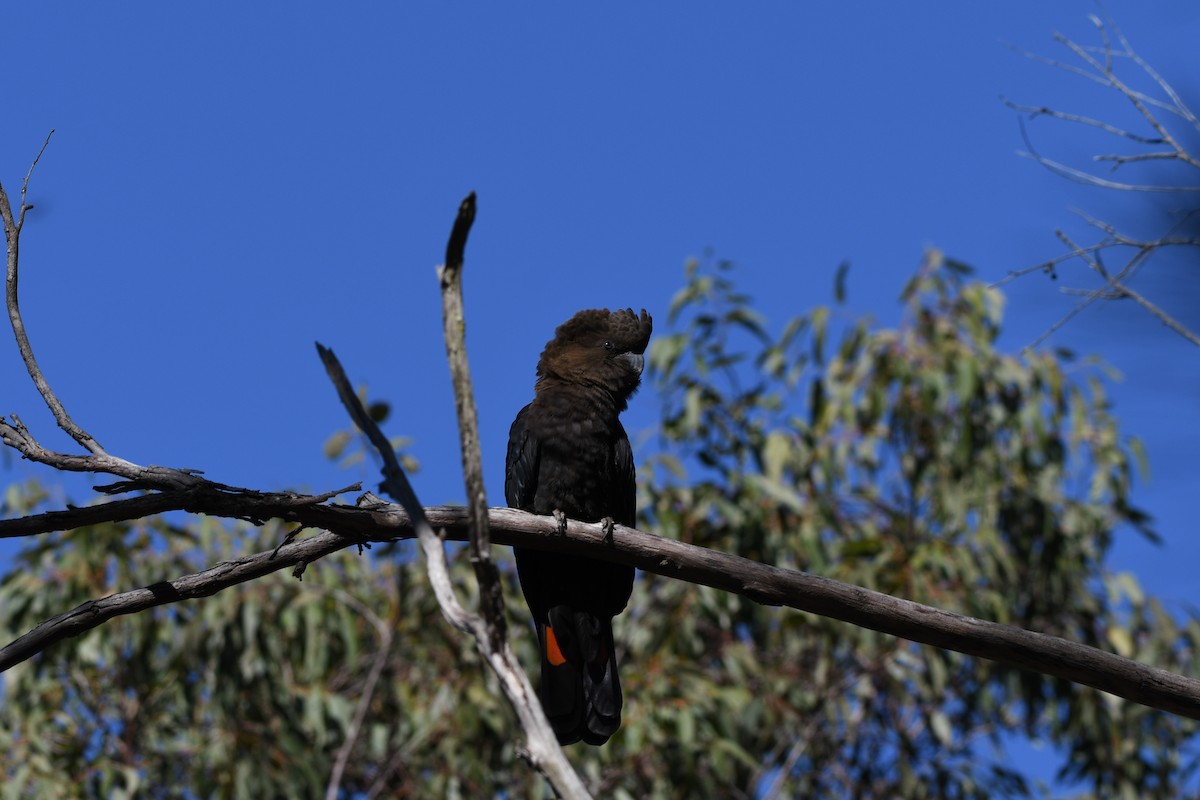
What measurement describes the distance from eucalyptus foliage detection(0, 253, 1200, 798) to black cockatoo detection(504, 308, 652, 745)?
2077mm

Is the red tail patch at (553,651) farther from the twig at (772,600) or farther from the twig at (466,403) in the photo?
the twig at (466,403)

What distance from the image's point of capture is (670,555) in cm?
282

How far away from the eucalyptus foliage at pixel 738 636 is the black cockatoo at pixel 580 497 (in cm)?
208

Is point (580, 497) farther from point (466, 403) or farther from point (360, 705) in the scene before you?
point (360, 705)

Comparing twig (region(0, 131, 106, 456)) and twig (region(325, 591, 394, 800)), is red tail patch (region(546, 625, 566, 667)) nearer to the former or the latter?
twig (region(0, 131, 106, 456))

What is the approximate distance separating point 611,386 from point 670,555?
1.37 meters

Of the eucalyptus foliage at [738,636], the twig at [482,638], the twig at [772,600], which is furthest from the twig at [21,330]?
the eucalyptus foliage at [738,636]

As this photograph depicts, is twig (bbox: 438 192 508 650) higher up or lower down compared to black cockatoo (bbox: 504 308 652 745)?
lower down

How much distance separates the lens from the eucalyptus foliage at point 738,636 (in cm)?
602

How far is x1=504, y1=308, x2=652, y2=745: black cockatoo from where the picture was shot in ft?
11.9

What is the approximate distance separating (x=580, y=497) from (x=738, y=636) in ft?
11.4

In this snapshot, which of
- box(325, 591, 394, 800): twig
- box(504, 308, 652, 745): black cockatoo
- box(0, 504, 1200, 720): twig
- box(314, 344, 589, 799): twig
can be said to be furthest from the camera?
box(325, 591, 394, 800): twig

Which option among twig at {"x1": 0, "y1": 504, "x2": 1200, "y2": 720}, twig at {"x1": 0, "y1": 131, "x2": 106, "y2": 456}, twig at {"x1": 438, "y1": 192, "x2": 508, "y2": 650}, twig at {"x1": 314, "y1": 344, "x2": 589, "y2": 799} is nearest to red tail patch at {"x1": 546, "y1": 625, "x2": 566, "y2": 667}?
twig at {"x1": 0, "y1": 504, "x2": 1200, "y2": 720}

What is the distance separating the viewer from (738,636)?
7062mm
